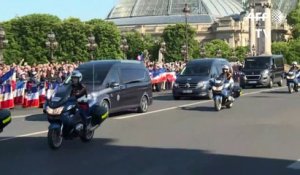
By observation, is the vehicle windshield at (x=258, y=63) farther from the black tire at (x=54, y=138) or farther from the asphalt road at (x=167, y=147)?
the black tire at (x=54, y=138)

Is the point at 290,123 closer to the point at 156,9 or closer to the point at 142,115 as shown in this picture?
the point at 142,115

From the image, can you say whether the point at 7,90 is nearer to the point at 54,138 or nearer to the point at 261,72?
the point at 54,138

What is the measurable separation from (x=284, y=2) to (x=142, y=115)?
16913 centimetres

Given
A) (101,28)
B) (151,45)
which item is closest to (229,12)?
(151,45)

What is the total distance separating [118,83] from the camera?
1848 centimetres

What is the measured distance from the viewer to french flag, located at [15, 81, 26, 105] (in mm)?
24531

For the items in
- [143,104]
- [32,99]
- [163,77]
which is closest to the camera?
[143,104]

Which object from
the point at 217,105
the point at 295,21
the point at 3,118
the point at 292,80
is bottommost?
the point at 217,105

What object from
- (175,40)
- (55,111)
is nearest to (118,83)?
(55,111)

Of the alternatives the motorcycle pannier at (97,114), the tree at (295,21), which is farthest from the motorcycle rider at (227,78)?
the tree at (295,21)

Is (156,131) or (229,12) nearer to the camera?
(156,131)

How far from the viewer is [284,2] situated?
182 m

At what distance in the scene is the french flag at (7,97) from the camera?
2325 cm

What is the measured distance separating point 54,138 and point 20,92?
1317cm
